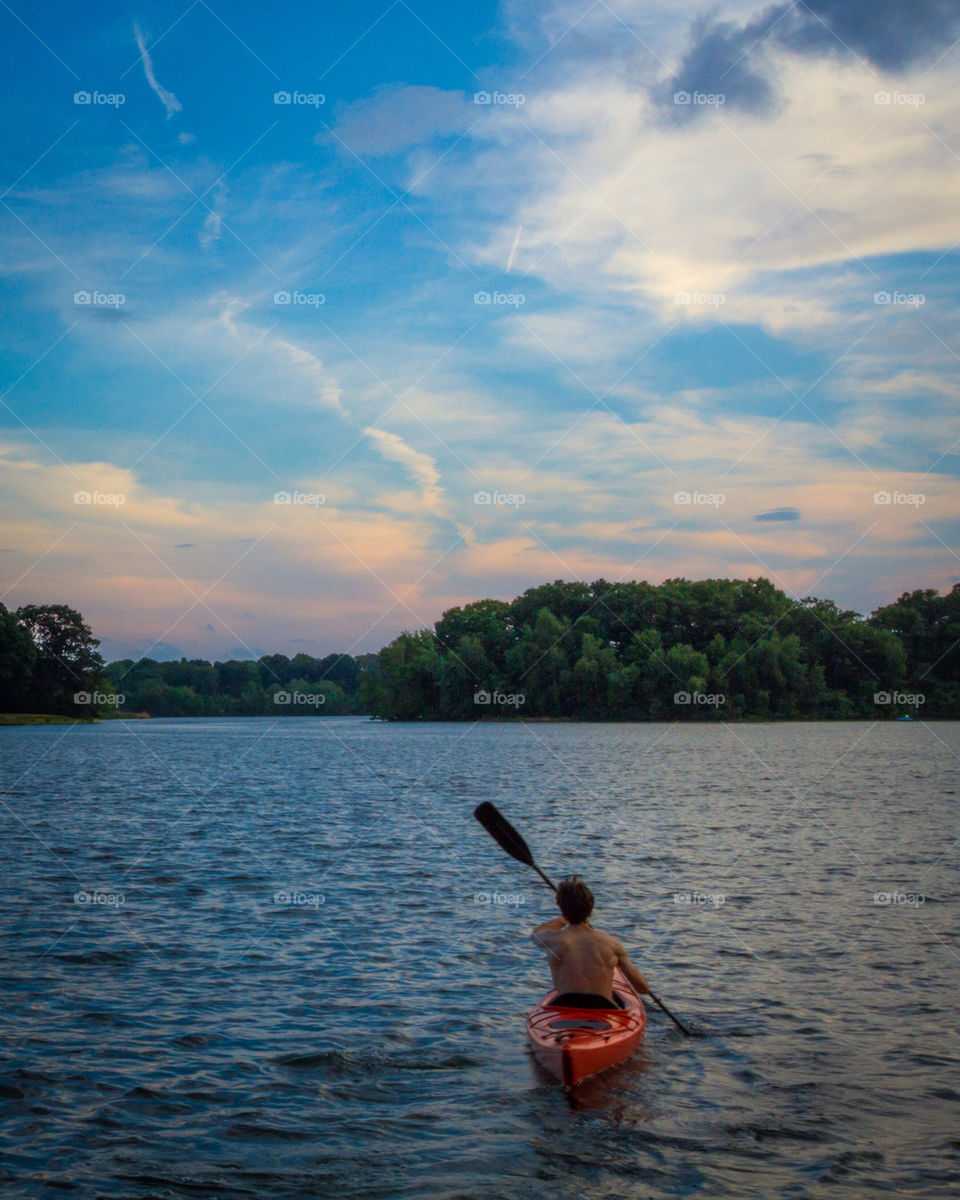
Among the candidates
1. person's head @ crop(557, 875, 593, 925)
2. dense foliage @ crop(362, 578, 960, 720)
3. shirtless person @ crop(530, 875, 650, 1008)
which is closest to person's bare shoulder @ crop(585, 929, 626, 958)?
shirtless person @ crop(530, 875, 650, 1008)

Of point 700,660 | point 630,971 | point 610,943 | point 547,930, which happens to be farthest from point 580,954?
point 700,660

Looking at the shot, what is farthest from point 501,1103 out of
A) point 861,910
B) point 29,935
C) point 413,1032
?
point 861,910

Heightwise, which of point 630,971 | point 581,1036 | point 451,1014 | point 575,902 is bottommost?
point 451,1014

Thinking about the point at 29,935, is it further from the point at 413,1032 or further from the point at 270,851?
the point at 270,851

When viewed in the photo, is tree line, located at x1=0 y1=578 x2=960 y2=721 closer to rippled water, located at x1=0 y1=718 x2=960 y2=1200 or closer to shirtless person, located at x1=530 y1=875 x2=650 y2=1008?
rippled water, located at x1=0 y1=718 x2=960 y2=1200

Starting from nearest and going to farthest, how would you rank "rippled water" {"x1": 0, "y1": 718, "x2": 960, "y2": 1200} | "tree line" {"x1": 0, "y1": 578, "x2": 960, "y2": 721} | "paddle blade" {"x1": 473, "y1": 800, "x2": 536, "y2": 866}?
"rippled water" {"x1": 0, "y1": 718, "x2": 960, "y2": 1200} < "paddle blade" {"x1": 473, "y1": 800, "x2": 536, "y2": 866} < "tree line" {"x1": 0, "y1": 578, "x2": 960, "y2": 721}

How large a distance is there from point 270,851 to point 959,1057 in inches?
709

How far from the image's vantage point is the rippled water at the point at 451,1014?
8.12 meters

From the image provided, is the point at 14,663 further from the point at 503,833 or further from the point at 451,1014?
the point at 451,1014

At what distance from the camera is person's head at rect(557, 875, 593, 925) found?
10.3 meters

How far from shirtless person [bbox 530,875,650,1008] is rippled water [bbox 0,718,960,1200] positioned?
28.9 inches

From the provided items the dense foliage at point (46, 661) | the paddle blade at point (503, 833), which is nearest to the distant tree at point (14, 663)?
the dense foliage at point (46, 661)

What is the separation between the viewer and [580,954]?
1029 centimetres

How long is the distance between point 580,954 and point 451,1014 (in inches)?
93.2
